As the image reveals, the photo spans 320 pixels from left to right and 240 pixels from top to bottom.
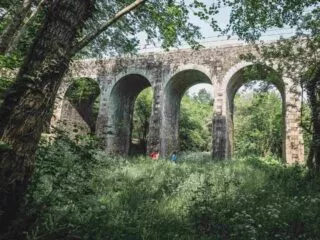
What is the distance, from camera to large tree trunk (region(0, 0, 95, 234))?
2.73 m

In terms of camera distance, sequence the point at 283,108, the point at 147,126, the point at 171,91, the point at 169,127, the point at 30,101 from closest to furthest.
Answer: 1. the point at 30,101
2. the point at 283,108
3. the point at 169,127
4. the point at 171,91
5. the point at 147,126

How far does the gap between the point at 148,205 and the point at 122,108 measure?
16.9 metres

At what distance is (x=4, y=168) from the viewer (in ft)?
8.87

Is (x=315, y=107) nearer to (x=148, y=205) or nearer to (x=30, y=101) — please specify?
(x=148, y=205)

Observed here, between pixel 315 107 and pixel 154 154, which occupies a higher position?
pixel 315 107

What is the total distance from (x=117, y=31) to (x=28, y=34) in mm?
2468

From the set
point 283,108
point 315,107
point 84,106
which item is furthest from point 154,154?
point 315,107

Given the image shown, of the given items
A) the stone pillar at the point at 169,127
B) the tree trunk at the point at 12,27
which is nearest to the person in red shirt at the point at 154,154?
the stone pillar at the point at 169,127

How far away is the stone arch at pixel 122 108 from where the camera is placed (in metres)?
20.9

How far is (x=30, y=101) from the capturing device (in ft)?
9.26

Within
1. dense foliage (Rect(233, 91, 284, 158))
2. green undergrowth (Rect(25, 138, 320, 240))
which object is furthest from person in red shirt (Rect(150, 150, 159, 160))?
dense foliage (Rect(233, 91, 284, 158))

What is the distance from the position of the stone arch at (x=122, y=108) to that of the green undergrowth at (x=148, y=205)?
12.5m

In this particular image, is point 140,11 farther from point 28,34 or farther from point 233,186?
point 233,186

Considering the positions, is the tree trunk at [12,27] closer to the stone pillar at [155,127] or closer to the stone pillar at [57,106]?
the stone pillar at [57,106]
